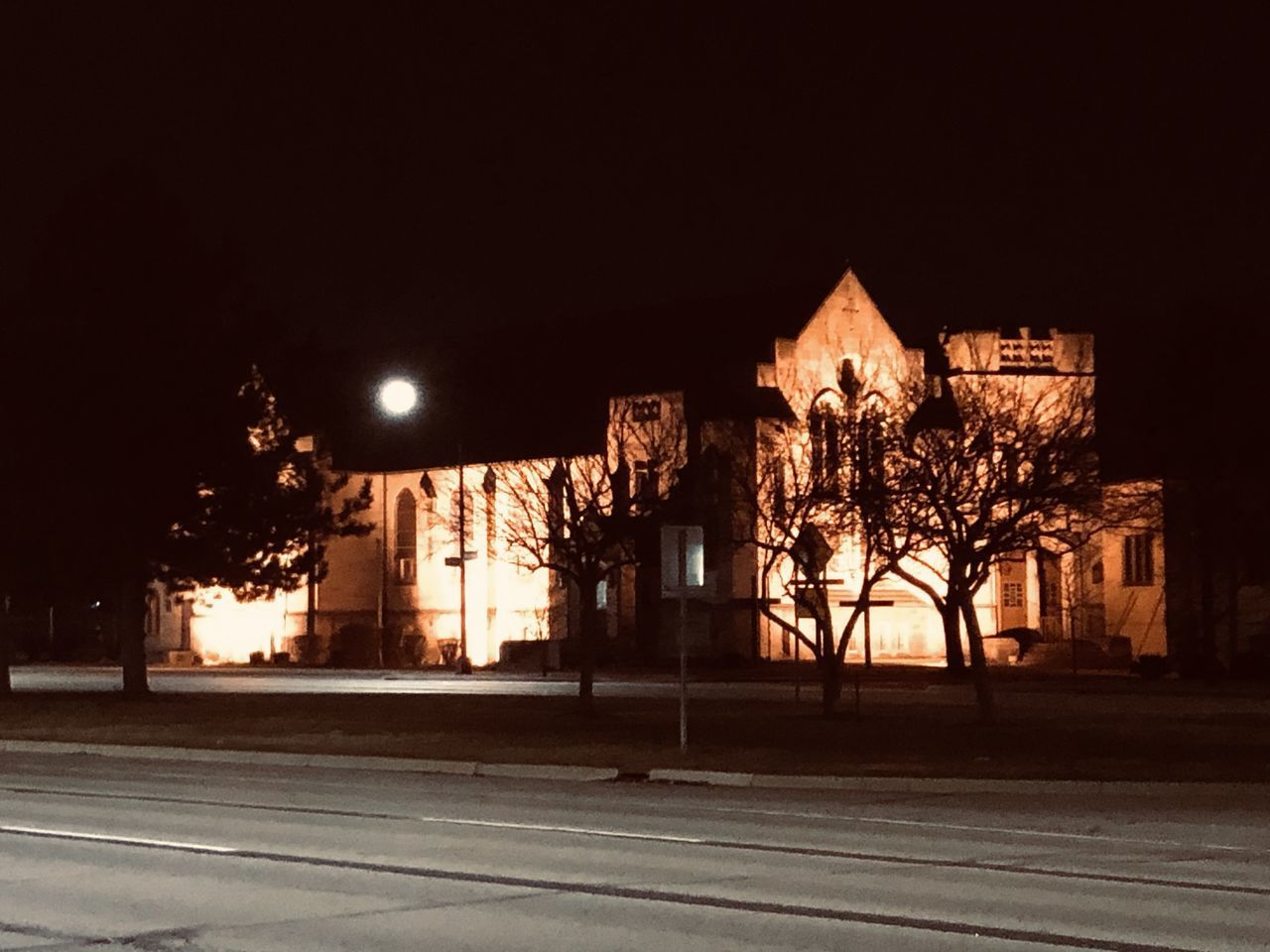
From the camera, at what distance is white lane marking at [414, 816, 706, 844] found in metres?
17.7

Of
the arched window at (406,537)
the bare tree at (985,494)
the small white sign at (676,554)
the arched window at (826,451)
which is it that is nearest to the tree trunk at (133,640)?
the arched window at (826,451)

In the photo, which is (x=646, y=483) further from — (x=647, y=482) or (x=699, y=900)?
(x=699, y=900)

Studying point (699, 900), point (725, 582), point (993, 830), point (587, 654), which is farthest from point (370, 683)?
point (699, 900)

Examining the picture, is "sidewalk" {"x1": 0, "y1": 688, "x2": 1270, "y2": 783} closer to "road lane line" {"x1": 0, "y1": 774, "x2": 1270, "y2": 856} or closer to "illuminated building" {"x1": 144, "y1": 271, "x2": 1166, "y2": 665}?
"road lane line" {"x1": 0, "y1": 774, "x2": 1270, "y2": 856}

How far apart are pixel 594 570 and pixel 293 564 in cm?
1975

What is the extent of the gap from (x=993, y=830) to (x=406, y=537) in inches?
3008

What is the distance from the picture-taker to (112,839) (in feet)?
57.4

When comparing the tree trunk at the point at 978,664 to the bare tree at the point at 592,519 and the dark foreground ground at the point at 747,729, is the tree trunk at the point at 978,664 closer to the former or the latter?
the dark foreground ground at the point at 747,729

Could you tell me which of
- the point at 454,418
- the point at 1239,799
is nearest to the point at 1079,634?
the point at 454,418

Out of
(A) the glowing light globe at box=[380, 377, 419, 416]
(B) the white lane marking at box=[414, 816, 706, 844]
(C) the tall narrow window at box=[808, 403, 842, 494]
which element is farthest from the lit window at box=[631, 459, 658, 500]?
(B) the white lane marking at box=[414, 816, 706, 844]

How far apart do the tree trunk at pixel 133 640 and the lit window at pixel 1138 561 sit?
42154 mm

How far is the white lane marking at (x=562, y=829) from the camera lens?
1769 cm

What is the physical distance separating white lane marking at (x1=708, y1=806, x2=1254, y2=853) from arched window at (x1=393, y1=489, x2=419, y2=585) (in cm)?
7220

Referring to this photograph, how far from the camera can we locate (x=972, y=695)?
5056cm
